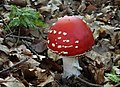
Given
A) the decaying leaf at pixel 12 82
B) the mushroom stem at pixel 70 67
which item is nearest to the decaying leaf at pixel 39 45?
the mushroom stem at pixel 70 67

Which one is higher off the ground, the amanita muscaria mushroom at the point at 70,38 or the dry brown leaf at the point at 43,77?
the amanita muscaria mushroom at the point at 70,38

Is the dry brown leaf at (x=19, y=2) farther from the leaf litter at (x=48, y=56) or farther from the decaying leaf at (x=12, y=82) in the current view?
the decaying leaf at (x=12, y=82)

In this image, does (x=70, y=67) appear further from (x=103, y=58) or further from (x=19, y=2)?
(x=19, y=2)

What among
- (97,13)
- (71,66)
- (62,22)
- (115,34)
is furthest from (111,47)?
(97,13)

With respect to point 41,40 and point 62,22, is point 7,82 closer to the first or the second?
point 62,22

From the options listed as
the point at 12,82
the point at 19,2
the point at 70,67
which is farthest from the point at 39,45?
the point at 19,2

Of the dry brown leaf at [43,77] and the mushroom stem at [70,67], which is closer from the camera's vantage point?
the dry brown leaf at [43,77]

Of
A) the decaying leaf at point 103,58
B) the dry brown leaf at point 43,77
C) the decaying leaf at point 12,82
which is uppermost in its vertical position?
the decaying leaf at point 12,82
